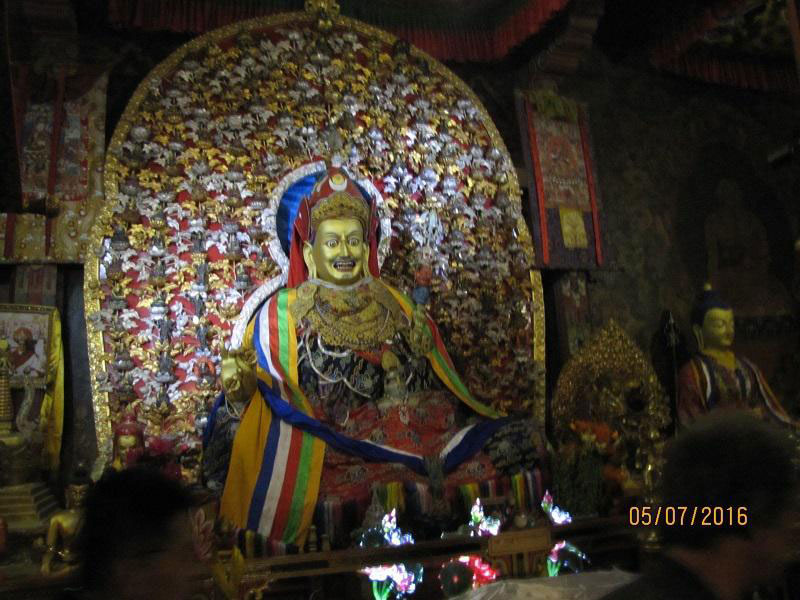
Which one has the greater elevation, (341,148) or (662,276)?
(341,148)

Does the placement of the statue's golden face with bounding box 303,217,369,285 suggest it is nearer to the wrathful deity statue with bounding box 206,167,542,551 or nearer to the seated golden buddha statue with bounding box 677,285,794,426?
the wrathful deity statue with bounding box 206,167,542,551

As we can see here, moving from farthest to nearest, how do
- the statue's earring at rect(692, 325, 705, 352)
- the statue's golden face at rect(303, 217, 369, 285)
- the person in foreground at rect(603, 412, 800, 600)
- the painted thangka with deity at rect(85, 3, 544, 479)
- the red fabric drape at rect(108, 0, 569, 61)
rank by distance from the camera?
1. the statue's earring at rect(692, 325, 705, 352)
2. the red fabric drape at rect(108, 0, 569, 61)
3. the statue's golden face at rect(303, 217, 369, 285)
4. the painted thangka with deity at rect(85, 3, 544, 479)
5. the person in foreground at rect(603, 412, 800, 600)

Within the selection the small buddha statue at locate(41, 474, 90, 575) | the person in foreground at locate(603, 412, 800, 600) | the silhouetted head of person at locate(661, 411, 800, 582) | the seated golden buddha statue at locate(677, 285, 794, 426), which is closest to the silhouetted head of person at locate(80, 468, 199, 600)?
the person in foreground at locate(603, 412, 800, 600)

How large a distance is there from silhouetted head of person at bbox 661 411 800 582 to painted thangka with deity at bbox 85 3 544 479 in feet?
12.3

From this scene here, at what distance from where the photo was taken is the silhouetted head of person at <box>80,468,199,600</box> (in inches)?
47.9

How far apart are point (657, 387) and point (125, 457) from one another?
11.9ft

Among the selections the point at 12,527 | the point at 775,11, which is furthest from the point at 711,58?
the point at 12,527

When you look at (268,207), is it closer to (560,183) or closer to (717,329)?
(560,183)

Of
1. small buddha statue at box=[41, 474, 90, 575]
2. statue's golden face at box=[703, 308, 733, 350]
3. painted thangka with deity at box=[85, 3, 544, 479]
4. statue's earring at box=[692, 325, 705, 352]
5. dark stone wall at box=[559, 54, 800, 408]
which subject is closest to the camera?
small buddha statue at box=[41, 474, 90, 575]

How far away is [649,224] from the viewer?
6656 mm

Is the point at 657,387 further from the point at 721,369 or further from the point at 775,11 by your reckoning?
the point at 775,11

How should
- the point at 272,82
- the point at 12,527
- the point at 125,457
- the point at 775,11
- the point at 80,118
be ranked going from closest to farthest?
the point at 12,527
the point at 125,457
the point at 80,118
the point at 272,82
the point at 775,11

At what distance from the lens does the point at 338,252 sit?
509 centimetres
